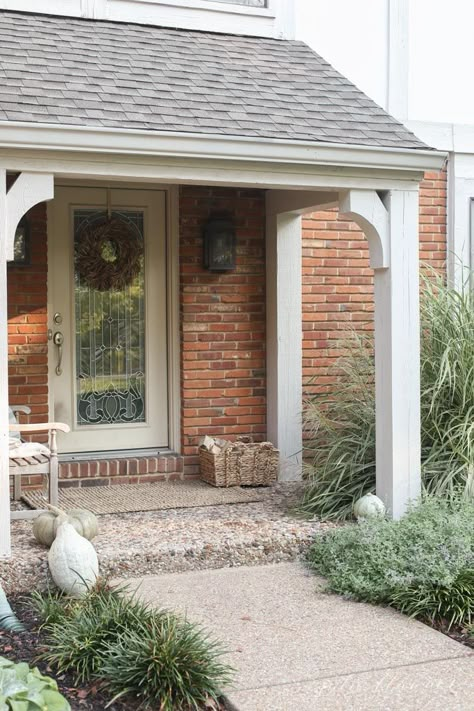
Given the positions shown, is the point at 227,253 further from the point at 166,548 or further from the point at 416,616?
the point at 416,616

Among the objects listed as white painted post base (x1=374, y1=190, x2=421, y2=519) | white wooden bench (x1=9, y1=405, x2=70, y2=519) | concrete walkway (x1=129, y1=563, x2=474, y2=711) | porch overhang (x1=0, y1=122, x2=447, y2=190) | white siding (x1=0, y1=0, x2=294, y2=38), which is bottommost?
concrete walkway (x1=129, y1=563, x2=474, y2=711)

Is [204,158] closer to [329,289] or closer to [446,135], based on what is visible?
[329,289]

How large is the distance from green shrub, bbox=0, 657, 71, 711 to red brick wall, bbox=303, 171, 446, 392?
4696 mm

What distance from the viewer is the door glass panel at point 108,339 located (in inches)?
293

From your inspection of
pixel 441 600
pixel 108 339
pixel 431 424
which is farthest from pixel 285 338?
pixel 441 600

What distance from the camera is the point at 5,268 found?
205 inches

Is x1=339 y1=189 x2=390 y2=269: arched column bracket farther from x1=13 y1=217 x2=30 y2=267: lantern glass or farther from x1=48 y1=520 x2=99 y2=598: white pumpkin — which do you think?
x1=48 y1=520 x2=99 y2=598: white pumpkin

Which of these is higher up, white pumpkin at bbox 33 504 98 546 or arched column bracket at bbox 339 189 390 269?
arched column bracket at bbox 339 189 390 269

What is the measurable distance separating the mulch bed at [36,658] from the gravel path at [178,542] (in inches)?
10.1

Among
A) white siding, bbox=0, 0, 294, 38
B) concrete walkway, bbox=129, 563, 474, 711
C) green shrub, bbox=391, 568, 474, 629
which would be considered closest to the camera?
concrete walkway, bbox=129, 563, 474, 711

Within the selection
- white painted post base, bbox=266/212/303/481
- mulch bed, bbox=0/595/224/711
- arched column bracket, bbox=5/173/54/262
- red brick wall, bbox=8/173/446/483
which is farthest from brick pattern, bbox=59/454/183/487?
arched column bracket, bbox=5/173/54/262

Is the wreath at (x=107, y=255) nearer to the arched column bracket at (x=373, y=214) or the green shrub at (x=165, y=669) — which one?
the arched column bracket at (x=373, y=214)

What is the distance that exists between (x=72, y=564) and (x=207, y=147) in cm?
246

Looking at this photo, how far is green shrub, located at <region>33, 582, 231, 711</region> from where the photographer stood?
371 centimetres
